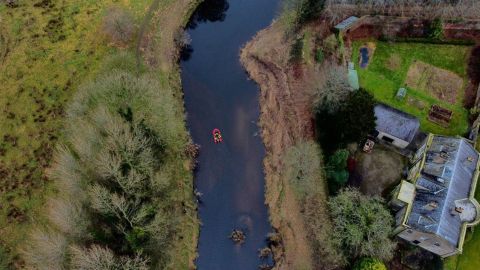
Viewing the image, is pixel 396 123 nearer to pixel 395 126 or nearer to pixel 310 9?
pixel 395 126

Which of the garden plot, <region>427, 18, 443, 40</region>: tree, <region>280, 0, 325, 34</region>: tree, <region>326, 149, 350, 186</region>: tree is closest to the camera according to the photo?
<region>326, 149, 350, 186</region>: tree

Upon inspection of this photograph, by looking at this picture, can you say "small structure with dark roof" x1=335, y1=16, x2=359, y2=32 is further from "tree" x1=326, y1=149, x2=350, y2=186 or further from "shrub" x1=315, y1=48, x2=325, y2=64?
"tree" x1=326, y1=149, x2=350, y2=186

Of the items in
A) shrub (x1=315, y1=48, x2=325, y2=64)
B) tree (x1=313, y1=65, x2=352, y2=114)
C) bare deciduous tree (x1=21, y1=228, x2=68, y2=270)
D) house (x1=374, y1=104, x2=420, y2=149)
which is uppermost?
shrub (x1=315, y1=48, x2=325, y2=64)

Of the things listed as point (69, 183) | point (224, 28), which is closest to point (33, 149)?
point (69, 183)

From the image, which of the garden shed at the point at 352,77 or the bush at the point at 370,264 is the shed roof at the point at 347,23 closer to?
the garden shed at the point at 352,77

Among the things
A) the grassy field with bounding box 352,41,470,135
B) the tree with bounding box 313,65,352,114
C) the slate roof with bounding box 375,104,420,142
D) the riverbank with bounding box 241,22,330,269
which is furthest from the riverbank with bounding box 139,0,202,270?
the grassy field with bounding box 352,41,470,135

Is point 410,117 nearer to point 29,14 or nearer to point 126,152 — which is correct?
point 126,152
